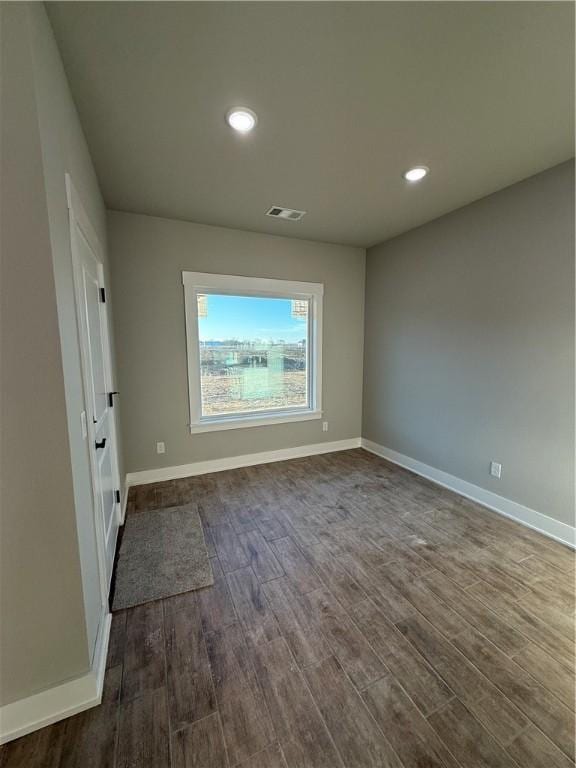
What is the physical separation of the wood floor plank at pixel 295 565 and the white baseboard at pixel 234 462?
4.71ft

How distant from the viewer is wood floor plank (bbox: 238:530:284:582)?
6.33 feet

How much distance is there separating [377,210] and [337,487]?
2.74 meters

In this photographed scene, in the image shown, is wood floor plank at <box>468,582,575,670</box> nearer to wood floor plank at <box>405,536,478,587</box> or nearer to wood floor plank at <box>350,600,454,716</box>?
wood floor plank at <box>405,536,478,587</box>

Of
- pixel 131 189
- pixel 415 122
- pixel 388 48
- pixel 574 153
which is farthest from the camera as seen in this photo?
pixel 131 189

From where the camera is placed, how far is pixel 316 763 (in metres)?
1.04

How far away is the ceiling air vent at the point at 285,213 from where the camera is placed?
280 cm

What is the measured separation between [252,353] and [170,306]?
1.03 meters

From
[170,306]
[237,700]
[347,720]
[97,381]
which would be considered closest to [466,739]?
[347,720]

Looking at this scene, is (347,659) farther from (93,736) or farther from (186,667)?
(93,736)

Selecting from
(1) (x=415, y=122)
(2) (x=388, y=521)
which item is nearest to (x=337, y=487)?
(2) (x=388, y=521)

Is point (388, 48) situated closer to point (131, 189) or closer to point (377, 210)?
point (377, 210)

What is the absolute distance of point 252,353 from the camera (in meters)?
3.61

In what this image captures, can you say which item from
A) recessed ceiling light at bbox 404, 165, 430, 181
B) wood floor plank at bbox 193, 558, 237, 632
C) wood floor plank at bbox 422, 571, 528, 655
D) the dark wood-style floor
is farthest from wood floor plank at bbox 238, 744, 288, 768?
recessed ceiling light at bbox 404, 165, 430, 181

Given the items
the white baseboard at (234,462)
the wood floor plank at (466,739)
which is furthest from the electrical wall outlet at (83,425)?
the white baseboard at (234,462)
